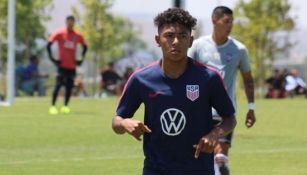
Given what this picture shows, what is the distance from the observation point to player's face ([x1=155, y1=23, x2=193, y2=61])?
601 centimetres

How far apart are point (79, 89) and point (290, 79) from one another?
9.46 meters

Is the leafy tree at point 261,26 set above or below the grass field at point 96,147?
below

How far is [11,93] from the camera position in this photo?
25.2 meters

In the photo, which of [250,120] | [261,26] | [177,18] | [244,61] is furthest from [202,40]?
[261,26]

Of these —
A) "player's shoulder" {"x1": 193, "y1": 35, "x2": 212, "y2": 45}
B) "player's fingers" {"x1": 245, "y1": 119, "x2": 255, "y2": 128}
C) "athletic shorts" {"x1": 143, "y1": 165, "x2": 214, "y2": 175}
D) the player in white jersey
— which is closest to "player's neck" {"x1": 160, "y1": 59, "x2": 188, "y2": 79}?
"athletic shorts" {"x1": 143, "y1": 165, "x2": 214, "y2": 175}

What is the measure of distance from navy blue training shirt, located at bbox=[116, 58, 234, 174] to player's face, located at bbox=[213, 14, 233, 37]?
3.89 metres

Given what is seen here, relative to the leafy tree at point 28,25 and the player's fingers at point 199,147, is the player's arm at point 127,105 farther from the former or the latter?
the leafy tree at point 28,25

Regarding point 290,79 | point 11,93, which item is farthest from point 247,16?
point 11,93

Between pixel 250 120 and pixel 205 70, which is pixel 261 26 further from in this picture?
pixel 205 70

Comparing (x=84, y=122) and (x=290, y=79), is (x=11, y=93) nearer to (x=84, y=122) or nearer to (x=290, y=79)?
(x=84, y=122)

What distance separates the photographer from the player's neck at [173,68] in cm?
616

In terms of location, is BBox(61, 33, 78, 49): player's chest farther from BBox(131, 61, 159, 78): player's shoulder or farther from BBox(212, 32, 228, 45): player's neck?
BBox(131, 61, 159, 78): player's shoulder

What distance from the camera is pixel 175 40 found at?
19.7 ft

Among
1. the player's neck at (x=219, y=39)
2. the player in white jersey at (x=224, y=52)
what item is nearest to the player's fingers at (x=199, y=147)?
the player in white jersey at (x=224, y=52)
